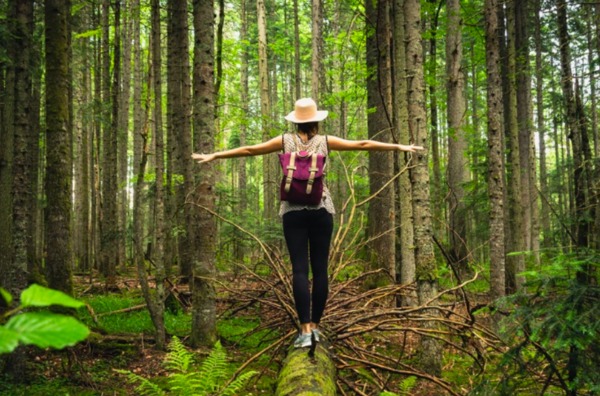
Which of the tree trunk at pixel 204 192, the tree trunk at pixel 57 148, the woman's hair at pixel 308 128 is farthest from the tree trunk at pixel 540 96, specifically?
the tree trunk at pixel 57 148

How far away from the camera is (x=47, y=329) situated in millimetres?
895

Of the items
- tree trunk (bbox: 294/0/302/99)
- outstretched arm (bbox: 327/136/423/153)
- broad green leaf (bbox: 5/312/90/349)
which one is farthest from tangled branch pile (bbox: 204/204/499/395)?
tree trunk (bbox: 294/0/302/99)

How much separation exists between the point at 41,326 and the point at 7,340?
0.30 feet

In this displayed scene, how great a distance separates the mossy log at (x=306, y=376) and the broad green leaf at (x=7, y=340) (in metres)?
2.49

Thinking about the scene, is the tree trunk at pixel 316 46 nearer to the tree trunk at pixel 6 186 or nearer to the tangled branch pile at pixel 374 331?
the tree trunk at pixel 6 186

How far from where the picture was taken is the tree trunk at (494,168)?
290 inches

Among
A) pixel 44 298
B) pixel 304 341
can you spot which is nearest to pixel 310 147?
pixel 304 341

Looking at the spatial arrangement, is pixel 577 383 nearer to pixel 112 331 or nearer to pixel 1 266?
pixel 112 331

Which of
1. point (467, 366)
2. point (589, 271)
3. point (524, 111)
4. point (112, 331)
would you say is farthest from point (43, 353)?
point (524, 111)

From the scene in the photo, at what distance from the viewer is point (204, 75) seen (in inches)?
264

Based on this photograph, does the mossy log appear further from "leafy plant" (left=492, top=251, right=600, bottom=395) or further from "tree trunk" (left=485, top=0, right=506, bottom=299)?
"tree trunk" (left=485, top=0, right=506, bottom=299)

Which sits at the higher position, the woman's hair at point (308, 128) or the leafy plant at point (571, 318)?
the woman's hair at point (308, 128)

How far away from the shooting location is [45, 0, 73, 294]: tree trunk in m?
6.69

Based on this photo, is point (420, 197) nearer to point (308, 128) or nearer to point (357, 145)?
point (357, 145)
